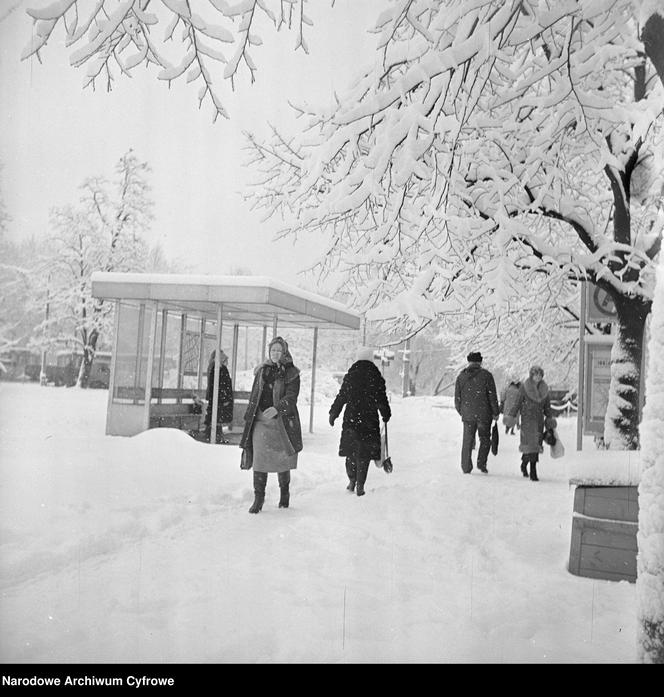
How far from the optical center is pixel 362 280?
342 inches

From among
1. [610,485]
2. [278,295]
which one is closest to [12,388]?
[610,485]

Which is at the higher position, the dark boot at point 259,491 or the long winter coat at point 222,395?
the long winter coat at point 222,395

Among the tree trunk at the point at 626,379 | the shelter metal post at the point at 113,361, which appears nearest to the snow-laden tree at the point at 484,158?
the tree trunk at the point at 626,379

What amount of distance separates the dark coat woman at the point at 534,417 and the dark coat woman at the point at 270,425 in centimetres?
402

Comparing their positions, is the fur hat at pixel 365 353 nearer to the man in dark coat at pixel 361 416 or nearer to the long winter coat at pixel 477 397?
the man in dark coat at pixel 361 416

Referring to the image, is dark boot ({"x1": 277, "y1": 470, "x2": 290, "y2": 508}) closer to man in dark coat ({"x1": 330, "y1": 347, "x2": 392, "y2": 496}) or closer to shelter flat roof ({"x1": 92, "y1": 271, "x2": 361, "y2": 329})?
man in dark coat ({"x1": 330, "y1": 347, "x2": 392, "y2": 496})

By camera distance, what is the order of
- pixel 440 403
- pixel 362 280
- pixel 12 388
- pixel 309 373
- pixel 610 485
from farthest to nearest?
pixel 440 403 → pixel 309 373 → pixel 362 280 → pixel 12 388 → pixel 610 485

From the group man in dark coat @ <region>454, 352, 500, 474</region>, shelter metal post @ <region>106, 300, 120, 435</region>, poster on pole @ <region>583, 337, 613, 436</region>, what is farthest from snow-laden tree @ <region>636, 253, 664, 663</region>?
shelter metal post @ <region>106, 300, 120, 435</region>

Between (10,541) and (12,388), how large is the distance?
1.04 m

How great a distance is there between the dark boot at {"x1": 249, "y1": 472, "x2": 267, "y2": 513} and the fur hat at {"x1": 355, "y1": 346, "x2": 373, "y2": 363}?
1979 millimetres

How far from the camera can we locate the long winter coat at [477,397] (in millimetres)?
8508
